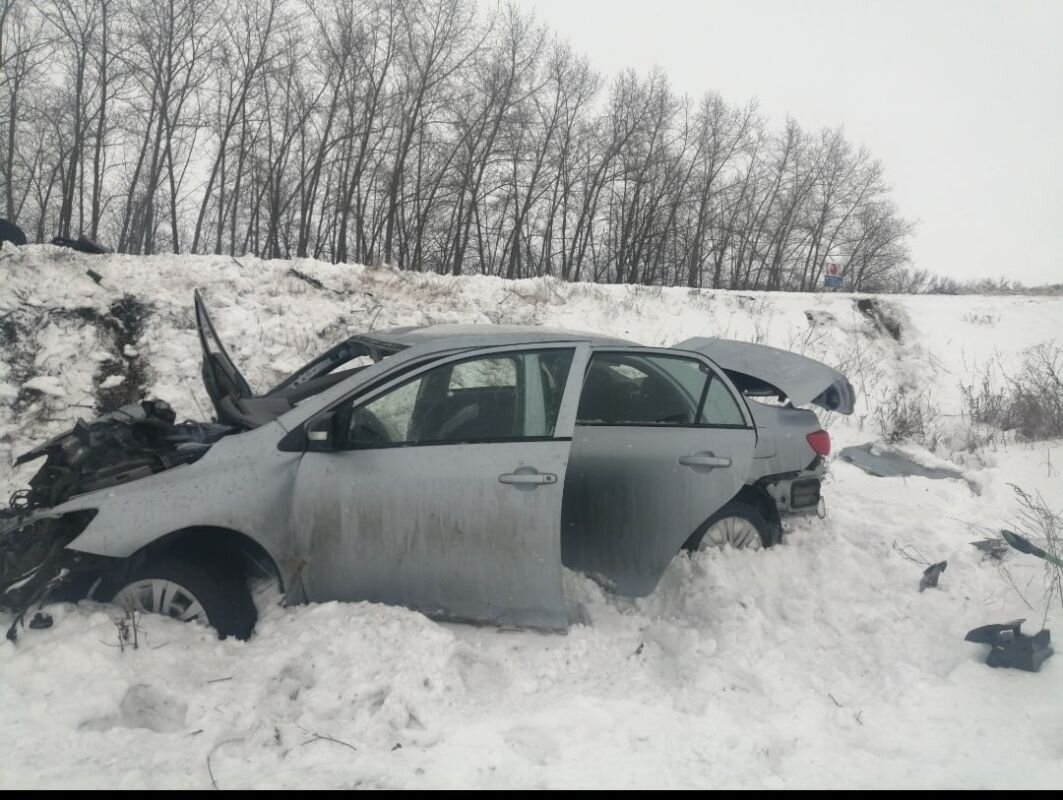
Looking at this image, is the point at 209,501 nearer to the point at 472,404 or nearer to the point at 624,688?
the point at 472,404

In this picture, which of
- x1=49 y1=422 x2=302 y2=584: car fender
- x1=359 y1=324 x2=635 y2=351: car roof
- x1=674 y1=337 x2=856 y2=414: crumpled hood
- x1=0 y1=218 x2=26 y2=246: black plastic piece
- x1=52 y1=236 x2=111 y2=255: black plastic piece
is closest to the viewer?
x1=49 y1=422 x2=302 y2=584: car fender

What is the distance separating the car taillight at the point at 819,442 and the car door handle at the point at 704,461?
0.98m

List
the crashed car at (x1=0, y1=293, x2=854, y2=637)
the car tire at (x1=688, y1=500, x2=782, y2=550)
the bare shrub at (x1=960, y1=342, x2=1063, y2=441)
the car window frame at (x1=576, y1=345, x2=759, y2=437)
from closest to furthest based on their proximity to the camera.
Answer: the crashed car at (x1=0, y1=293, x2=854, y2=637) < the car window frame at (x1=576, y1=345, x2=759, y2=437) < the car tire at (x1=688, y1=500, x2=782, y2=550) < the bare shrub at (x1=960, y1=342, x2=1063, y2=441)

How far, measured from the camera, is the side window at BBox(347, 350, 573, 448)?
337cm

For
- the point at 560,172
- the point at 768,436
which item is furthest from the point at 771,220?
the point at 768,436

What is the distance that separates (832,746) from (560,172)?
Answer: 27529 mm

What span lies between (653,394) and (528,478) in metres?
1.19

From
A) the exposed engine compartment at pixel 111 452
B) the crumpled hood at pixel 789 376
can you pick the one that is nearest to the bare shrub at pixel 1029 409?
the crumpled hood at pixel 789 376

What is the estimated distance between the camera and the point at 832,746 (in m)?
2.72

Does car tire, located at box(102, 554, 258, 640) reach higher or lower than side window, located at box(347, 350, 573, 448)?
lower

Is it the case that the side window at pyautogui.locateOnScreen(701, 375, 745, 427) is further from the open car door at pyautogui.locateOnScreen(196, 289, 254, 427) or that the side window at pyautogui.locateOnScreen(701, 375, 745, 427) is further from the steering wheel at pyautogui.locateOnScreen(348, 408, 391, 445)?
the open car door at pyautogui.locateOnScreen(196, 289, 254, 427)

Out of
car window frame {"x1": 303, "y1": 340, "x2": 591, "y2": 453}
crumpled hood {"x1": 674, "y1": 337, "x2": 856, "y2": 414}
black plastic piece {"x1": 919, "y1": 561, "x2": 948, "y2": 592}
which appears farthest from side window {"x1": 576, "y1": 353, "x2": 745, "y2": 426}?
black plastic piece {"x1": 919, "y1": 561, "x2": 948, "y2": 592}

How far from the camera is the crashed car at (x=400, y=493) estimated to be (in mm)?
3150

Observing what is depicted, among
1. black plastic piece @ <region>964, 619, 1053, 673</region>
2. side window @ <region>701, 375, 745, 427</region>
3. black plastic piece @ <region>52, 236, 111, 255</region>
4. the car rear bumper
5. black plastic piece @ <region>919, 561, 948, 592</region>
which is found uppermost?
black plastic piece @ <region>52, 236, 111, 255</region>
